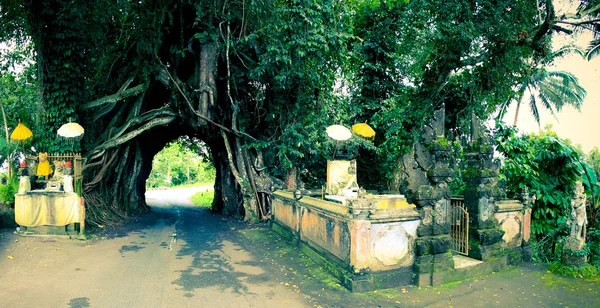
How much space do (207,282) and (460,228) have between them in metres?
5.15

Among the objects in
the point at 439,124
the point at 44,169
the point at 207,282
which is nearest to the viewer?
the point at 207,282

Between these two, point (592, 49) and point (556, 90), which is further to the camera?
point (556, 90)

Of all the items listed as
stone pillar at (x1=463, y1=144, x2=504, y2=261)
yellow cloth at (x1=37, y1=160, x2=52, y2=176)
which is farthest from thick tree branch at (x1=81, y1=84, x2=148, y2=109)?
stone pillar at (x1=463, y1=144, x2=504, y2=261)

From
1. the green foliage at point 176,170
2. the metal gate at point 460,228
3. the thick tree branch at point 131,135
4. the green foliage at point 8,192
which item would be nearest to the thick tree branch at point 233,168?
the thick tree branch at point 131,135

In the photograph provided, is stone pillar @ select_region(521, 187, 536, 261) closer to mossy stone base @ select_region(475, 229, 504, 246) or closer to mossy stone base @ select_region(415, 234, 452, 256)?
mossy stone base @ select_region(475, 229, 504, 246)

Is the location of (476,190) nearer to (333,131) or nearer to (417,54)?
(333,131)

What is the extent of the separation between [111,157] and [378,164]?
11.5 meters

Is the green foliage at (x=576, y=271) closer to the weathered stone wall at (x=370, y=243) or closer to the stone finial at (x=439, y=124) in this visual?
the weathered stone wall at (x=370, y=243)

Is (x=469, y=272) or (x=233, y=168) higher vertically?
(x=233, y=168)

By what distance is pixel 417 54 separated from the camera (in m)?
12.6

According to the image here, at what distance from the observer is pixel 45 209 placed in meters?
9.45

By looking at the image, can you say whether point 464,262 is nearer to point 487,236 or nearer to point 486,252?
point 486,252

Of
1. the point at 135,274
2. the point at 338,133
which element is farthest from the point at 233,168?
the point at 135,274

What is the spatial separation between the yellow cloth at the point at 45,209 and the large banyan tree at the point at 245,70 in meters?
2.12
